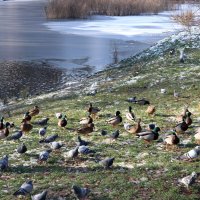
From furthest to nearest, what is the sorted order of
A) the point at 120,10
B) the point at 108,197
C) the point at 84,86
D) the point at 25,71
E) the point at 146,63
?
the point at 120,10, the point at 25,71, the point at 146,63, the point at 84,86, the point at 108,197

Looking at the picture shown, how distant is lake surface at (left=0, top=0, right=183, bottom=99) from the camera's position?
35.6 metres

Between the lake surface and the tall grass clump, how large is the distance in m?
2.31

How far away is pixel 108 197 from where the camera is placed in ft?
34.0

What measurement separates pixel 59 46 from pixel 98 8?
1017 inches

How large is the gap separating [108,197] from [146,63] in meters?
22.2

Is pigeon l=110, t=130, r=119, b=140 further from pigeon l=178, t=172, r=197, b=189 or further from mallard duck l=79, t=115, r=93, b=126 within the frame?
pigeon l=178, t=172, r=197, b=189

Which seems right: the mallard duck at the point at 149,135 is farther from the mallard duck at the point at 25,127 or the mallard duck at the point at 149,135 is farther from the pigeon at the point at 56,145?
the mallard duck at the point at 25,127

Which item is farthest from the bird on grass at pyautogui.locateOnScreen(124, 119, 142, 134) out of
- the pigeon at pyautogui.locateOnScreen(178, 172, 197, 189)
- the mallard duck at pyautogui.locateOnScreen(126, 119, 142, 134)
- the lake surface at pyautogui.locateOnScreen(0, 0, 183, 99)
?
the lake surface at pyautogui.locateOnScreen(0, 0, 183, 99)

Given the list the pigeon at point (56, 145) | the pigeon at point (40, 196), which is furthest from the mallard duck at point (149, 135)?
the pigeon at point (40, 196)

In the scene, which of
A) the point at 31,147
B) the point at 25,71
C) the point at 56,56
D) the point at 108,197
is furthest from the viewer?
the point at 56,56

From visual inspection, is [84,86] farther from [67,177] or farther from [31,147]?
[67,177]

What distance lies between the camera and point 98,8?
7375 centimetres

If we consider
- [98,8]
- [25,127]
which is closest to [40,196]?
[25,127]

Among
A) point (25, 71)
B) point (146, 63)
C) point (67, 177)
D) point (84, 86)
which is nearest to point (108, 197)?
point (67, 177)
